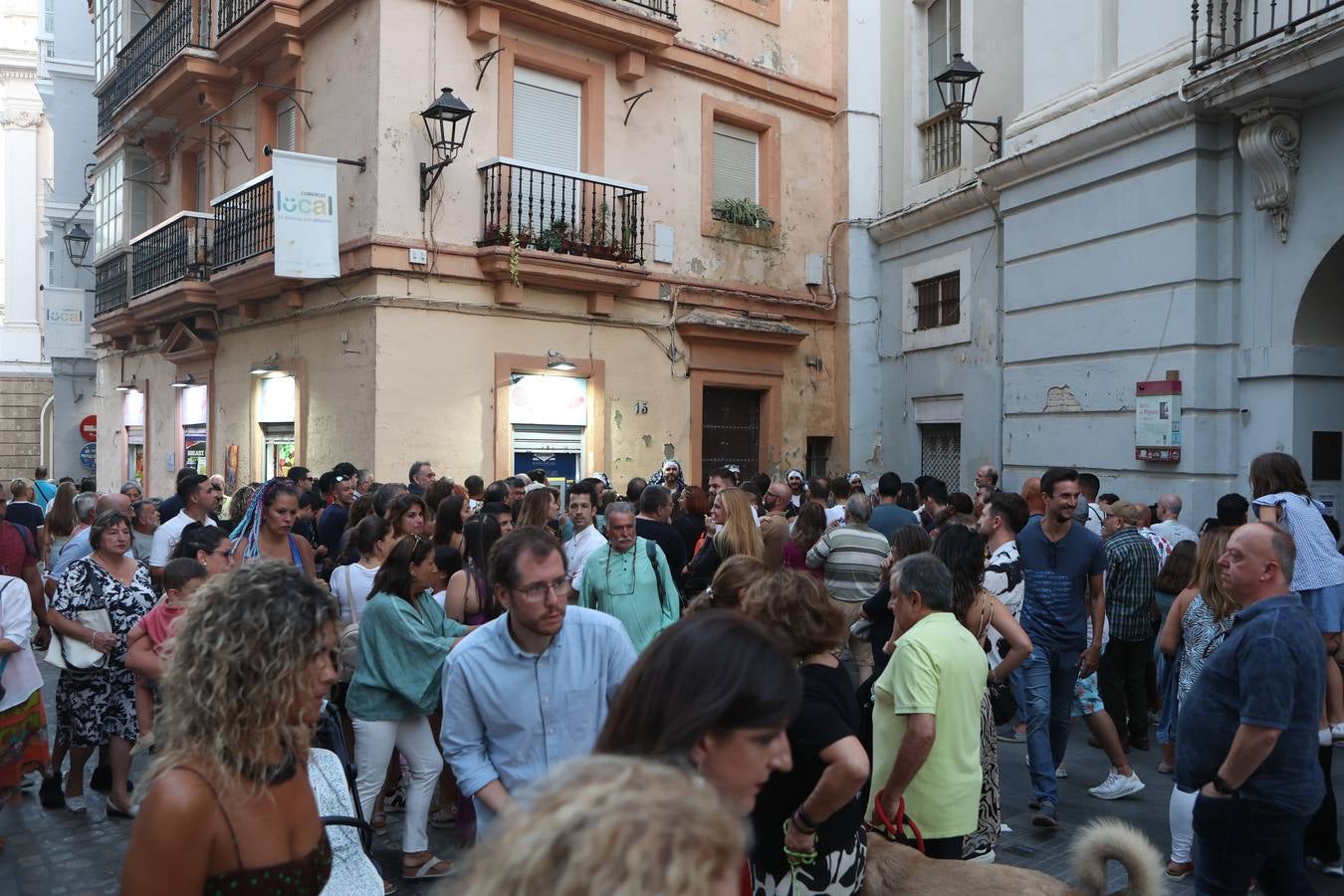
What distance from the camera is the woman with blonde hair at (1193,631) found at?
465 cm

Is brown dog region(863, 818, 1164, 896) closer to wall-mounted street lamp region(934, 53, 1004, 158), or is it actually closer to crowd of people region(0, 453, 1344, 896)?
crowd of people region(0, 453, 1344, 896)

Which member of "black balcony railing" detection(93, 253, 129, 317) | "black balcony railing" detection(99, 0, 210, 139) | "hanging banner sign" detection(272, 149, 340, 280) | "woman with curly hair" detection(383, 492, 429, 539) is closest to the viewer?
"woman with curly hair" detection(383, 492, 429, 539)

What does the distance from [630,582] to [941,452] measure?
962 cm

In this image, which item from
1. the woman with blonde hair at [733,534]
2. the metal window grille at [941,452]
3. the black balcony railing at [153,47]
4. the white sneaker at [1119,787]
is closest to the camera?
the white sneaker at [1119,787]

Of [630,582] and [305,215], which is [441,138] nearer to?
[305,215]

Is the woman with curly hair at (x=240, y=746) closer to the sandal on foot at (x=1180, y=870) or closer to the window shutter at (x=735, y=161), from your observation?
the sandal on foot at (x=1180, y=870)

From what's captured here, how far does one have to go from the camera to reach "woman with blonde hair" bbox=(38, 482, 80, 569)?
32.7ft

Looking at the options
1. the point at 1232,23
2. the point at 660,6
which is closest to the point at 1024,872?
the point at 1232,23

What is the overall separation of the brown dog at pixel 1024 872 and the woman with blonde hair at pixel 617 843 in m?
2.26

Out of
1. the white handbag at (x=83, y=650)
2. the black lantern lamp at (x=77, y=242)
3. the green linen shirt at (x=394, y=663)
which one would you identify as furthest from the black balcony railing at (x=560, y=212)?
the black lantern lamp at (x=77, y=242)

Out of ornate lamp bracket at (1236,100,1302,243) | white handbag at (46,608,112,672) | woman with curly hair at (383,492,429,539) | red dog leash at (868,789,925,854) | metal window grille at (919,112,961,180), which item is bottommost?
red dog leash at (868,789,925,854)

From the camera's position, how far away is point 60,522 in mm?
9969

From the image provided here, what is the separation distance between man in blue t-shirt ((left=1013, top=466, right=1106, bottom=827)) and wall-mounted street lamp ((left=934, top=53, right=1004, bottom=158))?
789 centimetres

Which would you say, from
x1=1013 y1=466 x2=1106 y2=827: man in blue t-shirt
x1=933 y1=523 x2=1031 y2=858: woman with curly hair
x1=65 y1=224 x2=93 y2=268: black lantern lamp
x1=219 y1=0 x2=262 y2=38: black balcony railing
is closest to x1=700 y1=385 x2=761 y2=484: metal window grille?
x1=219 y1=0 x2=262 y2=38: black balcony railing
